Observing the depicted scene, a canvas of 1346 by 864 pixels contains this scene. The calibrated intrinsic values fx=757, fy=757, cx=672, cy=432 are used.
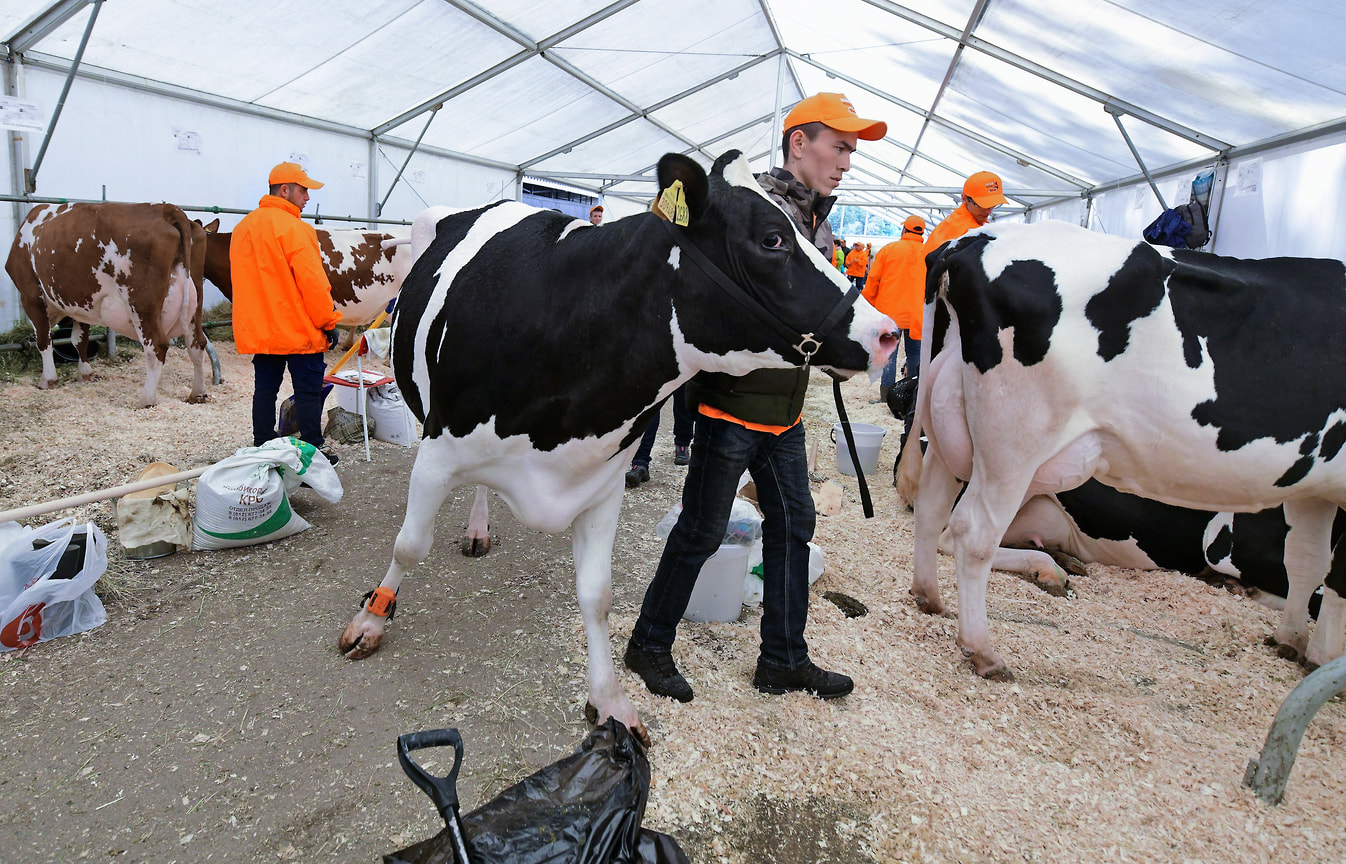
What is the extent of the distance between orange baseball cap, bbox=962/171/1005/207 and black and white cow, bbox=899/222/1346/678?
2435 millimetres

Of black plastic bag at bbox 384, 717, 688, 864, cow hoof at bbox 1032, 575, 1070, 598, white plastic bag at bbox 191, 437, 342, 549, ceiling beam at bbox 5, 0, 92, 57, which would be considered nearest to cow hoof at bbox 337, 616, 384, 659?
white plastic bag at bbox 191, 437, 342, 549

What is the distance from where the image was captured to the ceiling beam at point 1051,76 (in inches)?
297

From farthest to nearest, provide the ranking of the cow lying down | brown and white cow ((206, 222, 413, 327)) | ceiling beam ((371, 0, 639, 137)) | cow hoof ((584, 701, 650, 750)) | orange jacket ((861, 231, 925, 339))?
brown and white cow ((206, 222, 413, 327)), ceiling beam ((371, 0, 639, 137)), orange jacket ((861, 231, 925, 339)), the cow lying down, cow hoof ((584, 701, 650, 750))

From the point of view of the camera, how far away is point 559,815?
148cm

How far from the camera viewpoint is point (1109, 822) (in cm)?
215

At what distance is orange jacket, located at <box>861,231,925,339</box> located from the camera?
633 centimetres

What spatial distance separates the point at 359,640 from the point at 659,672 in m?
1.10

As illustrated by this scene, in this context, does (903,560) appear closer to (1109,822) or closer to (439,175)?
(1109,822)

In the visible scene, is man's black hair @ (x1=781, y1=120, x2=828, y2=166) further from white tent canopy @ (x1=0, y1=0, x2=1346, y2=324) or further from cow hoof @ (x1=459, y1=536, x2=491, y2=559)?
white tent canopy @ (x1=0, y1=0, x2=1346, y2=324)

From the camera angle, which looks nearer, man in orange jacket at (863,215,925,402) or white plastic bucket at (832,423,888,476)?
white plastic bucket at (832,423,888,476)

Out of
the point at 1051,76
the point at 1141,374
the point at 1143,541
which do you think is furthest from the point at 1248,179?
the point at 1141,374

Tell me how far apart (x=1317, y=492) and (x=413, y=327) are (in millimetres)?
3431

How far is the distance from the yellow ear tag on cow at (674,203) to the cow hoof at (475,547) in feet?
7.71

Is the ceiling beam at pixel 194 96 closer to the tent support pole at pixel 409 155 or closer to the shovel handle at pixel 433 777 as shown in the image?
the tent support pole at pixel 409 155
